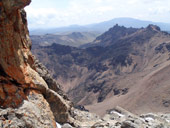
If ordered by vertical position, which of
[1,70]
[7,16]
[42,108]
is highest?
[7,16]

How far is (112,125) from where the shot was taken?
1956cm

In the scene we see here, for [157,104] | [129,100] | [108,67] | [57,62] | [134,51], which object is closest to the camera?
[157,104]

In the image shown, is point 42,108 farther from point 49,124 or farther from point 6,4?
point 6,4

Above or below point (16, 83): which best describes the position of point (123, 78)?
below

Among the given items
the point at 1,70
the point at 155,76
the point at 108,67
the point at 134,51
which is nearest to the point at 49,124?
the point at 1,70

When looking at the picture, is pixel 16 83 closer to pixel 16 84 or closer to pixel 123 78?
pixel 16 84

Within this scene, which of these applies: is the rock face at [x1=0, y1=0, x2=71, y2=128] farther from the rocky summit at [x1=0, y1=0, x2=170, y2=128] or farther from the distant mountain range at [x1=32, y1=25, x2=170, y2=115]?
the distant mountain range at [x1=32, y1=25, x2=170, y2=115]

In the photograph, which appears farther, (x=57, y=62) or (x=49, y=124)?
(x=57, y=62)

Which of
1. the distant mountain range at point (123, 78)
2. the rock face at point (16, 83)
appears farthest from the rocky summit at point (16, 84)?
the distant mountain range at point (123, 78)

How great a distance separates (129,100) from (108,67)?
77.9 m

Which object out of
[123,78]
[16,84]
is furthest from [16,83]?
[123,78]

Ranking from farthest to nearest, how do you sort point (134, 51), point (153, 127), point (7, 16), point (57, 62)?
point (57, 62), point (134, 51), point (153, 127), point (7, 16)

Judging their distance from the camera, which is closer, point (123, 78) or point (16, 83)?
point (16, 83)

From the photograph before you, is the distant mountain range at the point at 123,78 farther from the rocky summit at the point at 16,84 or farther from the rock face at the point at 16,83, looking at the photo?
the rock face at the point at 16,83
